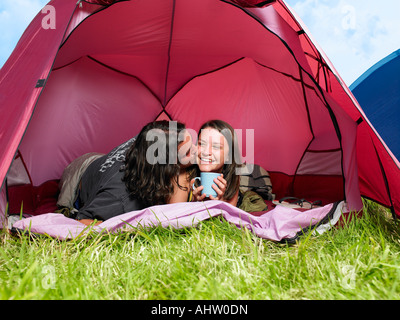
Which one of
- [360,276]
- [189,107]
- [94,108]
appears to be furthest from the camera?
[189,107]

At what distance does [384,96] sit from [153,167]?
1.84 m

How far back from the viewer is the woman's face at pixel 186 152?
156 centimetres

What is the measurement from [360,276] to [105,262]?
682 millimetres

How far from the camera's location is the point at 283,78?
7.36 ft

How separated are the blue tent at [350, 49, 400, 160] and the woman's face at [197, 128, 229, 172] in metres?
1.35

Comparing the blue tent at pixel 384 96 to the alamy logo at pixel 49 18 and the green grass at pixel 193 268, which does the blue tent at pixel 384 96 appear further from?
the alamy logo at pixel 49 18

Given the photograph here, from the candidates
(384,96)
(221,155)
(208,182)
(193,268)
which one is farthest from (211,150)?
(384,96)

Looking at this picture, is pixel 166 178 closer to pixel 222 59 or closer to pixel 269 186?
pixel 269 186

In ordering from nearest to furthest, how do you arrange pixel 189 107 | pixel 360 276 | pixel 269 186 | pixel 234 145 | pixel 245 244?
pixel 360 276 < pixel 245 244 < pixel 234 145 < pixel 269 186 < pixel 189 107

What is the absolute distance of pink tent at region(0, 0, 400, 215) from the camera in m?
1.56

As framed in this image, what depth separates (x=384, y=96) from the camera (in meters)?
2.52

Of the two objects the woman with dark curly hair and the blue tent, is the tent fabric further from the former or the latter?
the blue tent

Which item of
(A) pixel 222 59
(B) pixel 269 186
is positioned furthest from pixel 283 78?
(B) pixel 269 186
